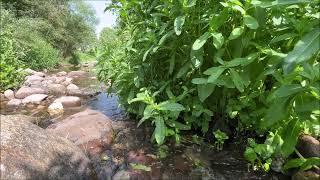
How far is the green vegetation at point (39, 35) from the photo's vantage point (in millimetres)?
10703

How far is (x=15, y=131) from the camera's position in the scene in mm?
3555

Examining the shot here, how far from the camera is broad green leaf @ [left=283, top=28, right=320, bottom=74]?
167 cm

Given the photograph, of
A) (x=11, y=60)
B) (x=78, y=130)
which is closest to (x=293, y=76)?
(x=78, y=130)

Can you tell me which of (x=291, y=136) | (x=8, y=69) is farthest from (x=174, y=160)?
(x=8, y=69)

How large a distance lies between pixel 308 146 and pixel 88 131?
282 centimetres

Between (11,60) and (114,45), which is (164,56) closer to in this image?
(114,45)

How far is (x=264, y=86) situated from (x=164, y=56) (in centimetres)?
133

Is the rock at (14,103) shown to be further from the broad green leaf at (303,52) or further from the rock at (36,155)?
the broad green leaf at (303,52)

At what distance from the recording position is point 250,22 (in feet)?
8.73

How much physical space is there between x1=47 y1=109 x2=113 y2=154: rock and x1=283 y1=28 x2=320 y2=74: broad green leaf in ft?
10.2

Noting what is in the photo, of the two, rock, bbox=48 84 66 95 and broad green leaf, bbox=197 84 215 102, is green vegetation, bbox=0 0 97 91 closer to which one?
rock, bbox=48 84 66 95

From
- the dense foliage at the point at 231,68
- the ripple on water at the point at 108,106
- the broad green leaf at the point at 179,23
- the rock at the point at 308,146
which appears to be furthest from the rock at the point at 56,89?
the rock at the point at 308,146

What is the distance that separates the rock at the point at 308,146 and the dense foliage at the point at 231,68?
0.18 meters

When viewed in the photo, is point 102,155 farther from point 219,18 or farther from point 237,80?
point 219,18
